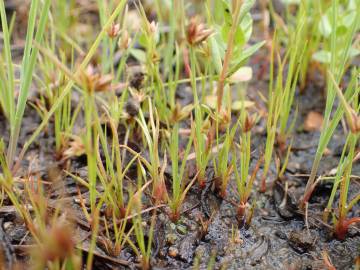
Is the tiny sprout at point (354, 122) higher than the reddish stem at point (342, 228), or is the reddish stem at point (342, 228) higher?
the tiny sprout at point (354, 122)

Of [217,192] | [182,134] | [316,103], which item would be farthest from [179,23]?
[217,192]

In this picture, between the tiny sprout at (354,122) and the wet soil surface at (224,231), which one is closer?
the tiny sprout at (354,122)

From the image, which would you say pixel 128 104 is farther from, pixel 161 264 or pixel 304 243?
pixel 304 243

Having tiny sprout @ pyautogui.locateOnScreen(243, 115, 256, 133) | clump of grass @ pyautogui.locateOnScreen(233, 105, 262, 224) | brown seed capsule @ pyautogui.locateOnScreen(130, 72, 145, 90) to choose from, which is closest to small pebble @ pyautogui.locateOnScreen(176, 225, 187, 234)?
clump of grass @ pyautogui.locateOnScreen(233, 105, 262, 224)

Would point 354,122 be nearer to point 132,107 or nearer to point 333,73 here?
point 333,73

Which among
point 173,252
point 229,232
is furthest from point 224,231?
point 173,252

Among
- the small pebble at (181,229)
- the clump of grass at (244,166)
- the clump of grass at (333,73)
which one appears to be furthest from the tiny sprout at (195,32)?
the small pebble at (181,229)

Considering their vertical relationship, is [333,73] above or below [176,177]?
above

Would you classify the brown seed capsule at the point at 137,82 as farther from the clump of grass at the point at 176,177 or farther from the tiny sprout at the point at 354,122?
the tiny sprout at the point at 354,122
